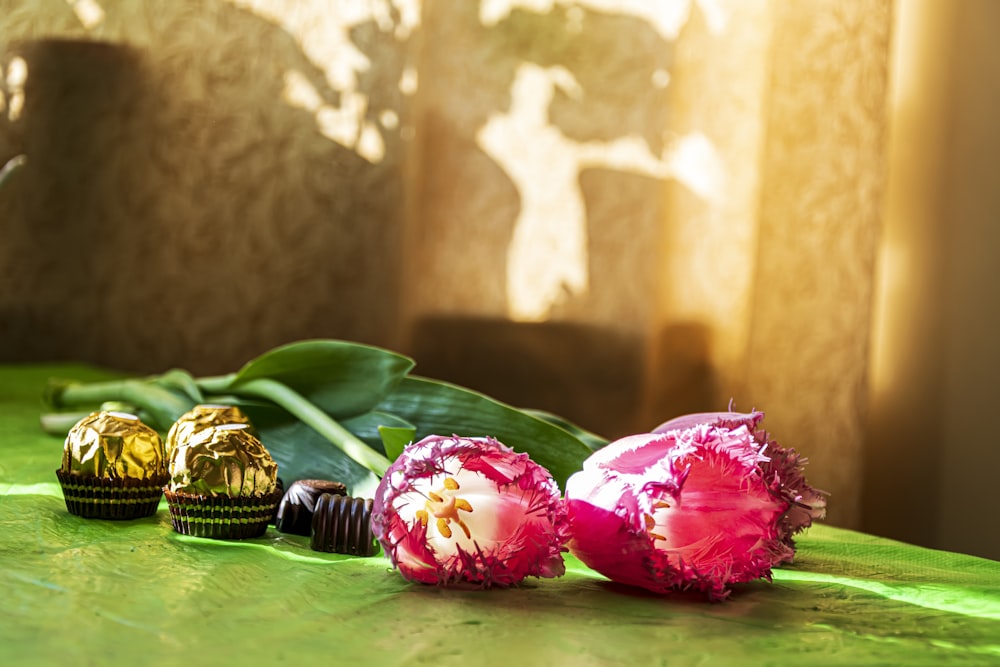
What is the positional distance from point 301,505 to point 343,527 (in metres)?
0.06

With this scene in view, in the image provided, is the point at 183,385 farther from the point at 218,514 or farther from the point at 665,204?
the point at 665,204

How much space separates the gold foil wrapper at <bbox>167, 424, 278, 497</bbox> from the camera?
661 mm

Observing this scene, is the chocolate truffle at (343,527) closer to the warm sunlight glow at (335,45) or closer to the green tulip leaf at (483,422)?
the green tulip leaf at (483,422)

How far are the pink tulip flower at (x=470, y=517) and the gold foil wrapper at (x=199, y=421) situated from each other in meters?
0.22

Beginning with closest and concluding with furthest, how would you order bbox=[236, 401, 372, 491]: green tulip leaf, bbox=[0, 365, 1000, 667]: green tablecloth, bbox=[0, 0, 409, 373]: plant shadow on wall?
1. bbox=[0, 365, 1000, 667]: green tablecloth
2. bbox=[236, 401, 372, 491]: green tulip leaf
3. bbox=[0, 0, 409, 373]: plant shadow on wall

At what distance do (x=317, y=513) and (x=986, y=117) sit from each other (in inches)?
70.0

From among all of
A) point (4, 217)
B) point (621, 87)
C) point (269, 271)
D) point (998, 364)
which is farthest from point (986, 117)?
point (4, 217)

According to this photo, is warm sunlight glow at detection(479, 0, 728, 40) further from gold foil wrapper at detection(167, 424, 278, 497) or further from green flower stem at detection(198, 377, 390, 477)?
gold foil wrapper at detection(167, 424, 278, 497)

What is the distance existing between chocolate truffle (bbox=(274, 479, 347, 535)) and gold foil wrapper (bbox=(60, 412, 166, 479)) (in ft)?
0.33

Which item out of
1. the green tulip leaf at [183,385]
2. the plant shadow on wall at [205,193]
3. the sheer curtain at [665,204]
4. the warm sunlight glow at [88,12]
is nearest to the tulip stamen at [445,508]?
the green tulip leaf at [183,385]

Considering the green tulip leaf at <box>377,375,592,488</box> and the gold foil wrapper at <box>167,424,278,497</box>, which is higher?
the green tulip leaf at <box>377,375,592,488</box>

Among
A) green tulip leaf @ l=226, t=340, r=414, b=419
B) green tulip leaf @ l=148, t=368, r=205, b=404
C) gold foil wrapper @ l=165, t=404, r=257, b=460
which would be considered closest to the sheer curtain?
green tulip leaf @ l=148, t=368, r=205, b=404

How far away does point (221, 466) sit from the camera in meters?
0.66

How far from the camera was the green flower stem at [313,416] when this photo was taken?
28.1 inches
